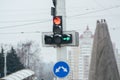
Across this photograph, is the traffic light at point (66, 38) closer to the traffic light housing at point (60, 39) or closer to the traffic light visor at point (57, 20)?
the traffic light housing at point (60, 39)

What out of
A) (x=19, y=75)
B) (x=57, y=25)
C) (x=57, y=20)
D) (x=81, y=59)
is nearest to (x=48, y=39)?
(x=57, y=25)

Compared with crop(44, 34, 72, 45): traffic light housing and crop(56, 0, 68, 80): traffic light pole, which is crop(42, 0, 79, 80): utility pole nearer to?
crop(44, 34, 72, 45): traffic light housing

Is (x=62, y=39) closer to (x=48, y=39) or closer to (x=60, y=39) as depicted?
(x=60, y=39)

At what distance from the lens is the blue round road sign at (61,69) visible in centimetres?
1527

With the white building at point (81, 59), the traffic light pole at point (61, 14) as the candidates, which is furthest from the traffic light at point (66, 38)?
the white building at point (81, 59)

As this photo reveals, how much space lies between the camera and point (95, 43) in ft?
53.1

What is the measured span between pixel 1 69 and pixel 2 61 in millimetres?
1439

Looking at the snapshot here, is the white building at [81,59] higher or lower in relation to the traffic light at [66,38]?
lower

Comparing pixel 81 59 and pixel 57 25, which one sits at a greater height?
pixel 57 25

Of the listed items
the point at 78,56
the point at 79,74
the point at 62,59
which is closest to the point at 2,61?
the point at 79,74

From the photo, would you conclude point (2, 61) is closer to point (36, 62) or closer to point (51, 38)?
point (36, 62)

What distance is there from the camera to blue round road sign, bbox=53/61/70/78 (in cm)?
1527

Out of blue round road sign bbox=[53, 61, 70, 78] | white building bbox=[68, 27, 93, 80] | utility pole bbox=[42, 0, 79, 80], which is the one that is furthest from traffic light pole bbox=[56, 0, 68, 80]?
white building bbox=[68, 27, 93, 80]

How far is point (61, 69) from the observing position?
50.4 feet
